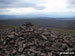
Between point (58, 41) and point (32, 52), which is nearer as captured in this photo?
point (32, 52)

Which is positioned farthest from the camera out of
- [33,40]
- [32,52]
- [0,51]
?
[33,40]

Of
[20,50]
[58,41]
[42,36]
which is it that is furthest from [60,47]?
[20,50]

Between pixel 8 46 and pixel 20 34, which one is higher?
pixel 20 34

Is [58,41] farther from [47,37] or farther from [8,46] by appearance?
[8,46]

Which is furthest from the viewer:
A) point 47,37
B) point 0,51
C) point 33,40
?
point 47,37

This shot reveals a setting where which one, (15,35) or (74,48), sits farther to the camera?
(15,35)

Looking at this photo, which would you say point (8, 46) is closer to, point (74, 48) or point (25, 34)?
point (25, 34)

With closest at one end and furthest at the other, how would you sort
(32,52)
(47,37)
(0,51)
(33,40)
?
(32,52) → (0,51) → (33,40) → (47,37)

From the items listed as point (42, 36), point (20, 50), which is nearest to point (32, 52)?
point (20, 50)

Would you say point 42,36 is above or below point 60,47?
above
